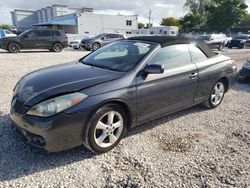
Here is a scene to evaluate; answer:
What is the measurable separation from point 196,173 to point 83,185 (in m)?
1.35

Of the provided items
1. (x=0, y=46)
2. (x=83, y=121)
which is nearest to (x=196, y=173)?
(x=83, y=121)

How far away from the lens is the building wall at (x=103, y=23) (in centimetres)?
5362

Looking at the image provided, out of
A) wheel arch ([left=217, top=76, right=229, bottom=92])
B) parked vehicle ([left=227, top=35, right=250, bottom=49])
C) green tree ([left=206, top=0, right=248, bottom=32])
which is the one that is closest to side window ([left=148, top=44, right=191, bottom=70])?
wheel arch ([left=217, top=76, right=229, bottom=92])

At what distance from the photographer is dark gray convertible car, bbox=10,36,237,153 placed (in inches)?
113

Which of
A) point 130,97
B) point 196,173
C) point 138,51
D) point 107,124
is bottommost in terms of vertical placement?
point 196,173

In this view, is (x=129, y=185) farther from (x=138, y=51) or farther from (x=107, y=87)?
(x=138, y=51)

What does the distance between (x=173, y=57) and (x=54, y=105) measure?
2219mm

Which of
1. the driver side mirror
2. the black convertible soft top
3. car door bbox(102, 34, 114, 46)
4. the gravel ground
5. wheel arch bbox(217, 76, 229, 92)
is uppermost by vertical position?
car door bbox(102, 34, 114, 46)

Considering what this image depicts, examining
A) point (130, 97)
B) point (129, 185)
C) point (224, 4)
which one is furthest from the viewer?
point (224, 4)

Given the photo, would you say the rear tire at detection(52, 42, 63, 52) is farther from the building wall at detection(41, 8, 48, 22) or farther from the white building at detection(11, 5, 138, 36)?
the building wall at detection(41, 8, 48, 22)

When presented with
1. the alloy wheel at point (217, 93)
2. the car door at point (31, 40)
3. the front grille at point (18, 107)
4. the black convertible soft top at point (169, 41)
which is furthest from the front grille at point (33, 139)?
the car door at point (31, 40)

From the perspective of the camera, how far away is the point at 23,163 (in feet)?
9.83

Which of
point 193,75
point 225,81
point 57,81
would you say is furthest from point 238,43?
point 57,81

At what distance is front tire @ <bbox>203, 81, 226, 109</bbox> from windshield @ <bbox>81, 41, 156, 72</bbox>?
1839 millimetres
